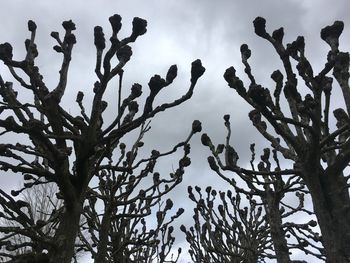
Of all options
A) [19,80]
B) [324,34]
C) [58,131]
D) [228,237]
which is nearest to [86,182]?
[58,131]

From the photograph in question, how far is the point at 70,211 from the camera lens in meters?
3.74

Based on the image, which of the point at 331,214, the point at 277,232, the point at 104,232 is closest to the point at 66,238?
the point at 104,232

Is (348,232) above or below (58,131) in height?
below

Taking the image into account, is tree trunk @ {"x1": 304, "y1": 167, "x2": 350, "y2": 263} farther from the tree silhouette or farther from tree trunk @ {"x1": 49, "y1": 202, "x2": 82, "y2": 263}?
tree trunk @ {"x1": 49, "y1": 202, "x2": 82, "y2": 263}

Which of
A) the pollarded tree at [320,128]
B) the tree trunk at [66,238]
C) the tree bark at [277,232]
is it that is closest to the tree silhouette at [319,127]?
the pollarded tree at [320,128]

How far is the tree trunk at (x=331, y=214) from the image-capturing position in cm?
358

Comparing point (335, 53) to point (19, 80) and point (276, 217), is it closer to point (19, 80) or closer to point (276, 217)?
point (19, 80)

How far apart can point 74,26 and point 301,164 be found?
9.89 feet

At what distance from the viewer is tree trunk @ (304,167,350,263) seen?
3577mm

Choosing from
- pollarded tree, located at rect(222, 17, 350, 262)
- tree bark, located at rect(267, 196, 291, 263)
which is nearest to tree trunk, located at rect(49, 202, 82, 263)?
pollarded tree, located at rect(222, 17, 350, 262)

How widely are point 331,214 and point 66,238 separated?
8.64 feet

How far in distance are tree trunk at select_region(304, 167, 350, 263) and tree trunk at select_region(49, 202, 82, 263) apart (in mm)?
2426

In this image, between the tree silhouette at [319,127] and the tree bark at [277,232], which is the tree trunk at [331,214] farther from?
the tree bark at [277,232]

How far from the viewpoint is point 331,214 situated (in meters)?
3.77
